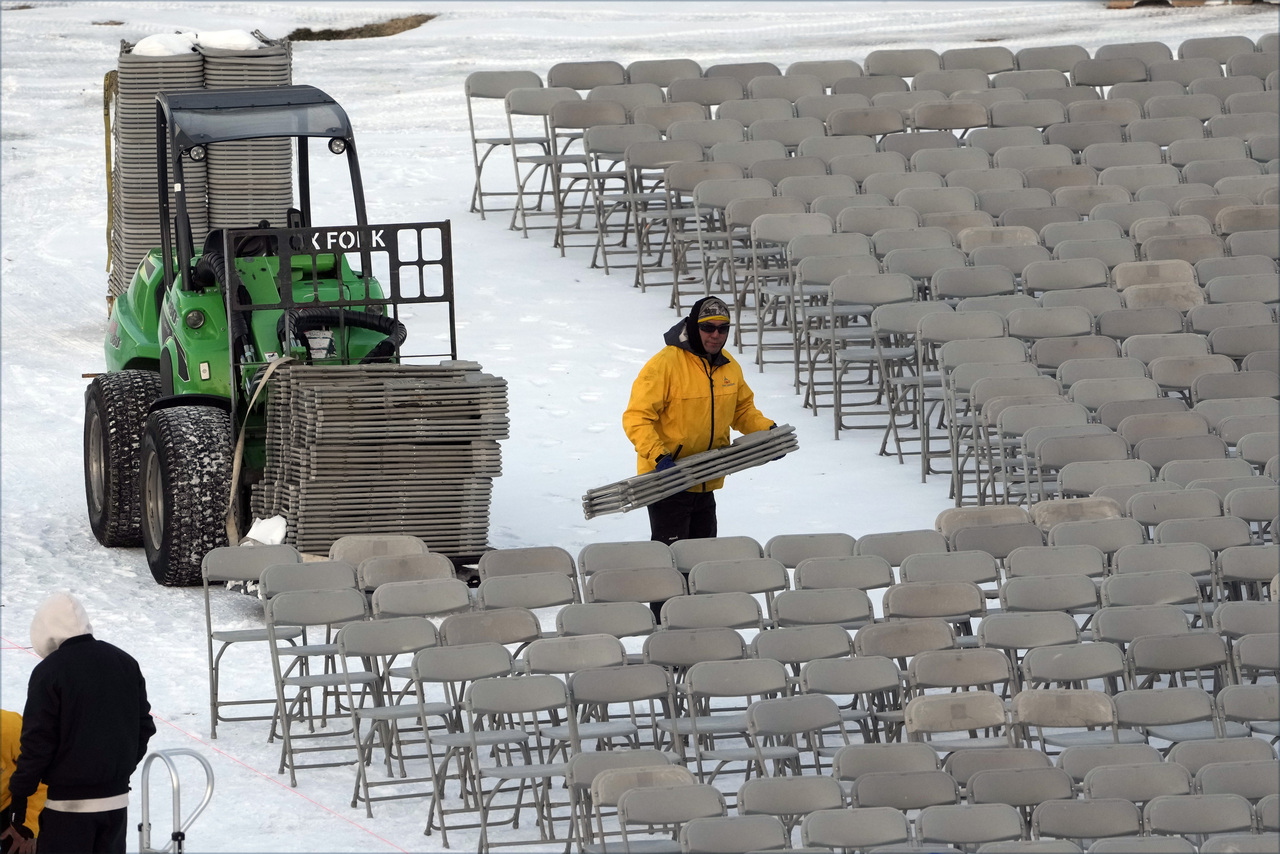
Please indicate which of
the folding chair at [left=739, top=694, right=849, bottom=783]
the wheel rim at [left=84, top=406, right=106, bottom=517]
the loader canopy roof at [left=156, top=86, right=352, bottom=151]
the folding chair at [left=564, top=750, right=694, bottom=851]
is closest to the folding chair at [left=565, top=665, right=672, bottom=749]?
the folding chair at [left=739, top=694, right=849, bottom=783]

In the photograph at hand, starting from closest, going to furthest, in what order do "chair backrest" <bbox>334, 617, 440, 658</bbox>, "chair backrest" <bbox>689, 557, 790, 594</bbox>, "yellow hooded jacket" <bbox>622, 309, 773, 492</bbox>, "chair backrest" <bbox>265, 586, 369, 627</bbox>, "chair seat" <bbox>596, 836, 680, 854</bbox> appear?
"chair seat" <bbox>596, 836, 680, 854</bbox> → "chair backrest" <bbox>334, 617, 440, 658</bbox> → "chair backrest" <bbox>265, 586, 369, 627</bbox> → "chair backrest" <bbox>689, 557, 790, 594</bbox> → "yellow hooded jacket" <bbox>622, 309, 773, 492</bbox>

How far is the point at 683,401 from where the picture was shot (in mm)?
8859

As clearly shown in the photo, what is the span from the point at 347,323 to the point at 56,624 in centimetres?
393

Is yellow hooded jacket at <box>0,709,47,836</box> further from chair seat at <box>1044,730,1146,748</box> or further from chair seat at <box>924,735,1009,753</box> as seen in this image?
chair seat at <box>1044,730,1146,748</box>

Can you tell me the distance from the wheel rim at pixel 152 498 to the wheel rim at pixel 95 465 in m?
0.51

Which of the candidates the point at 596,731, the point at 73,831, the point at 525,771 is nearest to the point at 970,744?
the point at 596,731

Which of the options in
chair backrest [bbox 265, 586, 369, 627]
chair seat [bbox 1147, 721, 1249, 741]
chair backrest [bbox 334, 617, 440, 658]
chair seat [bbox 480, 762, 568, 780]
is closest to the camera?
chair seat [bbox 480, 762, 568, 780]

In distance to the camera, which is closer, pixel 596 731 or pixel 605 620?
pixel 596 731

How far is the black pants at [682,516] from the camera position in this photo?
892cm

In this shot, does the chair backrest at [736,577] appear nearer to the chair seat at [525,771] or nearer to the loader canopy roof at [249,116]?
the chair seat at [525,771]

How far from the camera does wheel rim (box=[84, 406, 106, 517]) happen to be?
1014cm

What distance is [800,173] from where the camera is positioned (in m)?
13.9

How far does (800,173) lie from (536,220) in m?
3.11

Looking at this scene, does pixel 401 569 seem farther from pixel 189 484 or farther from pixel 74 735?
pixel 74 735
